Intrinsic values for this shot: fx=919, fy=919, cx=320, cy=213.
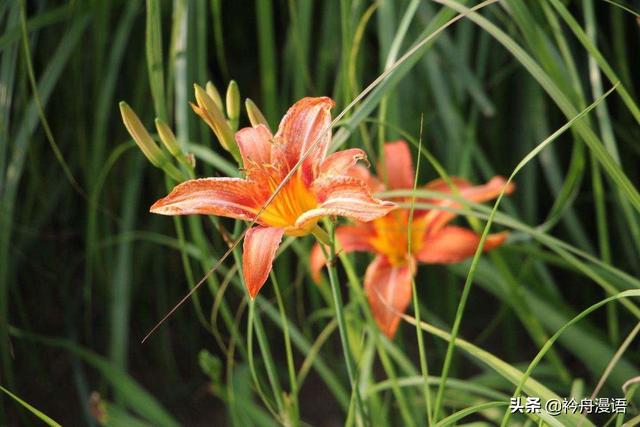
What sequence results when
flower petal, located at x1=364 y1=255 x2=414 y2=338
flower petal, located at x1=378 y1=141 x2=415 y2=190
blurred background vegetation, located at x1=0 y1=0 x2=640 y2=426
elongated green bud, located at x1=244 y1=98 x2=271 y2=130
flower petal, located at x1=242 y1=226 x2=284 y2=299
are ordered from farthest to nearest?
blurred background vegetation, located at x1=0 y1=0 x2=640 y2=426 < flower petal, located at x1=378 y1=141 x2=415 y2=190 < flower petal, located at x1=364 y1=255 x2=414 y2=338 < elongated green bud, located at x1=244 y1=98 x2=271 y2=130 < flower petal, located at x1=242 y1=226 x2=284 y2=299

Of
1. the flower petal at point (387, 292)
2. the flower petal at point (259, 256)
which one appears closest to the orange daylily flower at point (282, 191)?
the flower petal at point (259, 256)

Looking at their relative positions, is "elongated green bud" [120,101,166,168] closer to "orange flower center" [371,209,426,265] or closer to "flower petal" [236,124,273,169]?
"flower petal" [236,124,273,169]

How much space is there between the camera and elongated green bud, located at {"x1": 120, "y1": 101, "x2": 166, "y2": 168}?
2.46 ft

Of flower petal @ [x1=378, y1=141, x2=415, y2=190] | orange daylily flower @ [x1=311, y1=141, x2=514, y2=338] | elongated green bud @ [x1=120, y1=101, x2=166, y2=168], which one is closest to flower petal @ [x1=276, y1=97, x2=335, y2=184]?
elongated green bud @ [x1=120, y1=101, x2=166, y2=168]

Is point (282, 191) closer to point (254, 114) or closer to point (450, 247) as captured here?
point (254, 114)

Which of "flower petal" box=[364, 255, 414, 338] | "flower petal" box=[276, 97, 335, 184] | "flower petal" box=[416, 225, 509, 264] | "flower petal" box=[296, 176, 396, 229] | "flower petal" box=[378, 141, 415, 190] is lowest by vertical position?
"flower petal" box=[364, 255, 414, 338]

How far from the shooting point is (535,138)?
4.76 feet

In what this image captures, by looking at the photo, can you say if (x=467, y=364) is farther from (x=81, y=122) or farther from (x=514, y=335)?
(x=81, y=122)

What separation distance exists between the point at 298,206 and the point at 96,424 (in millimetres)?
749

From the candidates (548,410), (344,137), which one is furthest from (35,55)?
(548,410)

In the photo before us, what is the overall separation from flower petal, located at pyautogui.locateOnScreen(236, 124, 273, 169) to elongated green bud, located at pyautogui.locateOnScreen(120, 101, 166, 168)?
7cm

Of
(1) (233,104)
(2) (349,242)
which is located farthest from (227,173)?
(1) (233,104)

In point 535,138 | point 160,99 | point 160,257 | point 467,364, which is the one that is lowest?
point 467,364

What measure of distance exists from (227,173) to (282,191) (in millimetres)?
389
